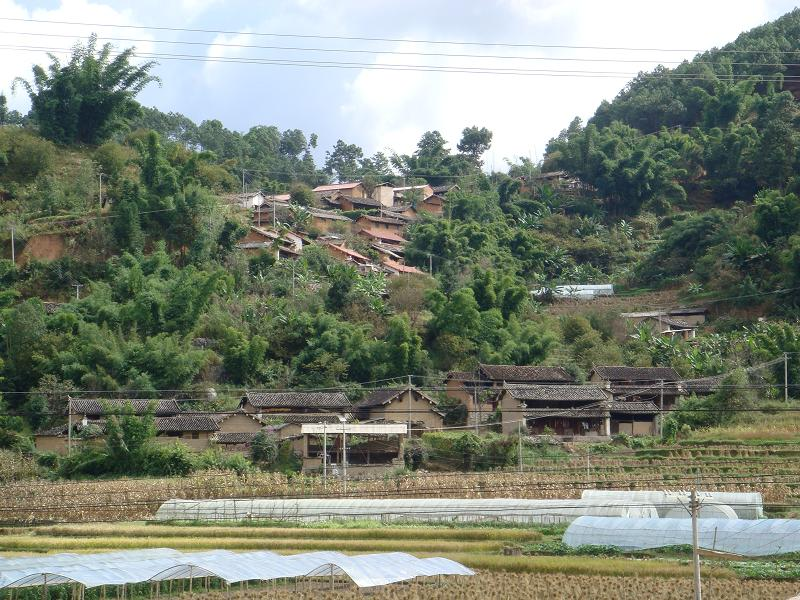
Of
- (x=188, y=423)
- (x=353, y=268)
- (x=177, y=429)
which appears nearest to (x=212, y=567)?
(x=177, y=429)

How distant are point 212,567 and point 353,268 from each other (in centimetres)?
3375

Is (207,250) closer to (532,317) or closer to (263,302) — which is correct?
(263,302)

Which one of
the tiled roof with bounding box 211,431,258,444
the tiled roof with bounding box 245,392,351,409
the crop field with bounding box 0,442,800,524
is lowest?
the crop field with bounding box 0,442,800,524

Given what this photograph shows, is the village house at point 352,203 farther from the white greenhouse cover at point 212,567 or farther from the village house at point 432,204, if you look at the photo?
the white greenhouse cover at point 212,567

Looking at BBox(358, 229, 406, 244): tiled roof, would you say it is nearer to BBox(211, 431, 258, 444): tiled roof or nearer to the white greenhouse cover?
BBox(211, 431, 258, 444): tiled roof

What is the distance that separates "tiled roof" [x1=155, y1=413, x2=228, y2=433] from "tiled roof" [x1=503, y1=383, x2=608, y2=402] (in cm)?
1180

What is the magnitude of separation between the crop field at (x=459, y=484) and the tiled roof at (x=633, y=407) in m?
4.83

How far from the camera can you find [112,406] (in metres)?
42.5

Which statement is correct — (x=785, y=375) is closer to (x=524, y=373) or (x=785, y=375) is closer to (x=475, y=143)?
(x=524, y=373)

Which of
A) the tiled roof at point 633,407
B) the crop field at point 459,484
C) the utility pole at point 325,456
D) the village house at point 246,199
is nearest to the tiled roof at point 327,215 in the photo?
the village house at point 246,199

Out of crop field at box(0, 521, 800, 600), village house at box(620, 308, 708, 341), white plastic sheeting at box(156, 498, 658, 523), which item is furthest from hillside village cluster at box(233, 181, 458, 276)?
crop field at box(0, 521, 800, 600)

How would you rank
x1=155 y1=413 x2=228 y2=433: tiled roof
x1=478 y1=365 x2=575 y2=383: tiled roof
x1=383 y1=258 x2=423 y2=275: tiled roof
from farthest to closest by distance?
x1=383 y1=258 x2=423 y2=275: tiled roof, x1=478 y1=365 x2=575 y2=383: tiled roof, x1=155 y1=413 x2=228 y2=433: tiled roof

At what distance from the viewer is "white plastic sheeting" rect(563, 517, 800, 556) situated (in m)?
27.5

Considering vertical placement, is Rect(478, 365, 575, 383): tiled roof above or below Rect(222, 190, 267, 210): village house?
below
